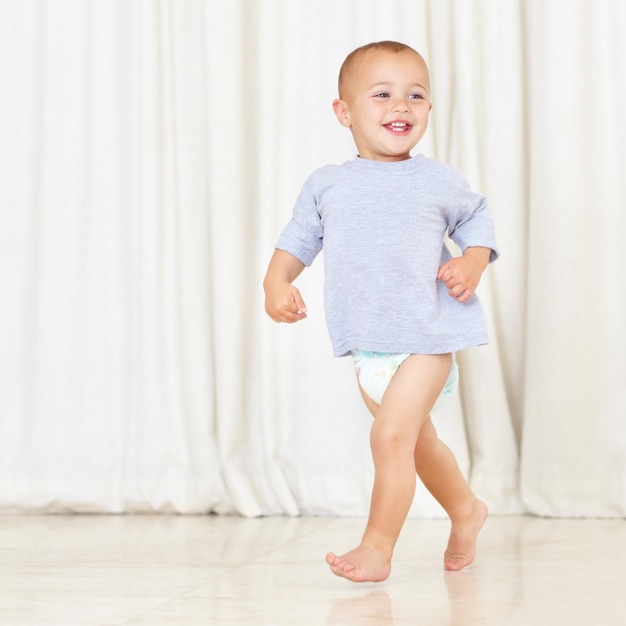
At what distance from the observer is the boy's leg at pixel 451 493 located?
155cm

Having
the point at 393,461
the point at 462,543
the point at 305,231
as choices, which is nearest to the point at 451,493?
the point at 462,543

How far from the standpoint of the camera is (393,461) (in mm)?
1424

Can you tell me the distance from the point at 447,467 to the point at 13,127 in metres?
1.36

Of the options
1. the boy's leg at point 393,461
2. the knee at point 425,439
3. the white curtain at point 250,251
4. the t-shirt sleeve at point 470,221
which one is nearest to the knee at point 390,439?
the boy's leg at point 393,461

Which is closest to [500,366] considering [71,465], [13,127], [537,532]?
[537,532]

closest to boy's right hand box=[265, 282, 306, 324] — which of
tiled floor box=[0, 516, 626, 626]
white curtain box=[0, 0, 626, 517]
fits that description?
tiled floor box=[0, 516, 626, 626]

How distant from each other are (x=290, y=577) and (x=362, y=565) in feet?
0.54

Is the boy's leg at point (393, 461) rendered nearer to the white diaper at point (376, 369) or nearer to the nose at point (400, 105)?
the white diaper at point (376, 369)

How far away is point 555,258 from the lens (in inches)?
82.0

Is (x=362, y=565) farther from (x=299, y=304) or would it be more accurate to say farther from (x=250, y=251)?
(x=250, y=251)

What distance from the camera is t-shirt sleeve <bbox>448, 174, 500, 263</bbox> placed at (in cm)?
155

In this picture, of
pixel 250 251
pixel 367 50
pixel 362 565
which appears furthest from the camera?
pixel 250 251

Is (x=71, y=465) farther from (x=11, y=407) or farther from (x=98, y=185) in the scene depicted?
(x=98, y=185)

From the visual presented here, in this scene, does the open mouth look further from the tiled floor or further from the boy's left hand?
the tiled floor
